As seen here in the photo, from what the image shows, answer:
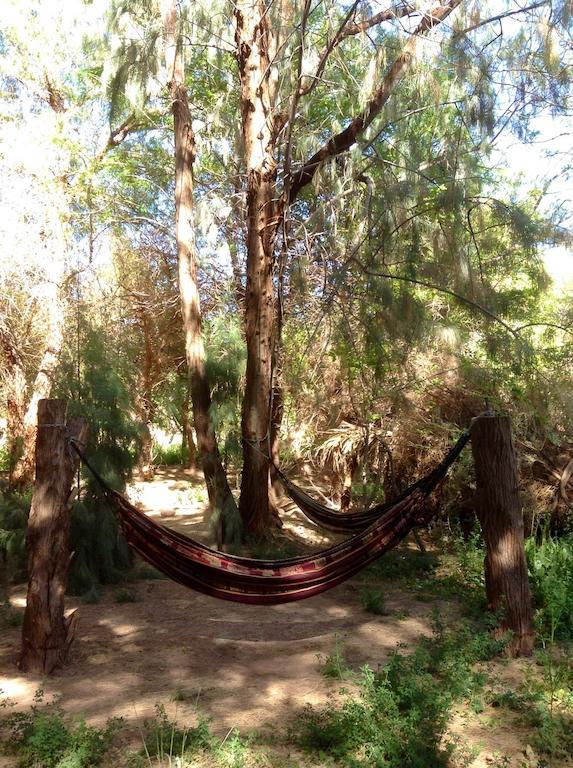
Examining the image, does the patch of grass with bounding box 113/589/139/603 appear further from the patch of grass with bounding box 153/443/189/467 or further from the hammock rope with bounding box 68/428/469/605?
the patch of grass with bounding box 153/443/189/467

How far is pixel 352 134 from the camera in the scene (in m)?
5.16

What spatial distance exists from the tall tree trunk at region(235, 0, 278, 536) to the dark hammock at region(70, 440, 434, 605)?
87.9 inches

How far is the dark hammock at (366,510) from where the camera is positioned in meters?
3.08

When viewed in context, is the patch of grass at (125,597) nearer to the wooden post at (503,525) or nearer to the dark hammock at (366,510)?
the dark hammock at (366,510)

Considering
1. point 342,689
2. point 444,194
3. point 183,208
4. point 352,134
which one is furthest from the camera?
point 183,208

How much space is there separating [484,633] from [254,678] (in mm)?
965

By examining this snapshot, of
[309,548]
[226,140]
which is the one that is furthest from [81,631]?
[226,140]

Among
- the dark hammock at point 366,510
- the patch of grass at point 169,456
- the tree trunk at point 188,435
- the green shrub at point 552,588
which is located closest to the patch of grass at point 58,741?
the dark hammock at point 366,510

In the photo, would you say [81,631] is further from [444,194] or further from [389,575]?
[444,194]

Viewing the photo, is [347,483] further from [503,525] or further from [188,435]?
[188,435]

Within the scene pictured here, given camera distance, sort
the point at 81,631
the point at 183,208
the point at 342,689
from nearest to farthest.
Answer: the point at 342,689
the point at 81,631
the point at 183,208

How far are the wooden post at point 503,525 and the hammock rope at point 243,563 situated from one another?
0.14 m

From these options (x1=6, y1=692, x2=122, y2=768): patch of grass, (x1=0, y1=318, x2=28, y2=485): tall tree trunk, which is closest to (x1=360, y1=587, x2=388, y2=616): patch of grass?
(x1=6, y1=692, x2=122, y2=768): patch of grass

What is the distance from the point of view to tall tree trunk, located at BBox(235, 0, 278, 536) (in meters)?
5.33
